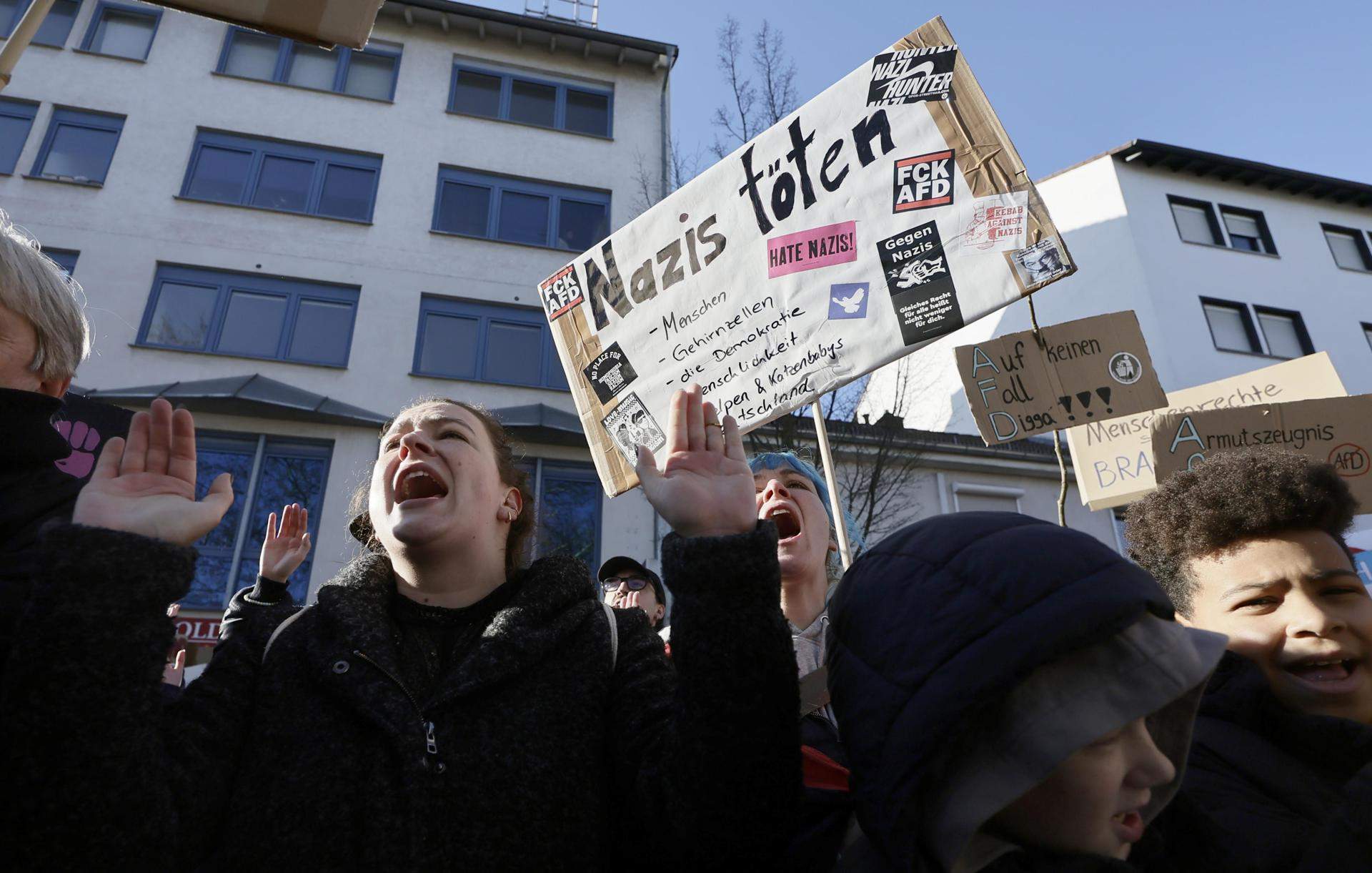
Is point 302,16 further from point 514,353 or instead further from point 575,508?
point 514,353

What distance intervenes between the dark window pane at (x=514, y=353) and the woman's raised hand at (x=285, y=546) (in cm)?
880

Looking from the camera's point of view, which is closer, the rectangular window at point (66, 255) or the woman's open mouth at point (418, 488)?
the woman's open mouth at point (418, 488)

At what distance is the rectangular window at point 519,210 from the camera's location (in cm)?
1266

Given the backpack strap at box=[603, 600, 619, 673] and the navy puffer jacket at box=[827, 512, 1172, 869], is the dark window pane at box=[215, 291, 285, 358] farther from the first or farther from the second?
the navy puffer jacket at box=[827, 512, 1172, 869]

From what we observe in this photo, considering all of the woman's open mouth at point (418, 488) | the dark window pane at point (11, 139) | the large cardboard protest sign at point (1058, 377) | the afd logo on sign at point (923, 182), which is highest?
the dark window pane at point (11, 139)

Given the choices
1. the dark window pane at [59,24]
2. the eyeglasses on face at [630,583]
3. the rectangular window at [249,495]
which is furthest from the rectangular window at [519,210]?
the eyeglasses on face at [630,583]

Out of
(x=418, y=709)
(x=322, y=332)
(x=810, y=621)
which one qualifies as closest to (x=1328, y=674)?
(x=810, y=621)

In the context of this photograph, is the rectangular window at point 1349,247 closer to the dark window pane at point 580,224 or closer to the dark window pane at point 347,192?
the dark window pane at point 580,224

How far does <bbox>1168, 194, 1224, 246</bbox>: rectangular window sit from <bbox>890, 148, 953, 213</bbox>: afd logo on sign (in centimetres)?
1695

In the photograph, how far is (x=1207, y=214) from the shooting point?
679 inches

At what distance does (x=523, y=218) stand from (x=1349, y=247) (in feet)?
61.8

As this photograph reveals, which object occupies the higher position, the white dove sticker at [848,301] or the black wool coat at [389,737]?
the white dove sticker at [848,301]

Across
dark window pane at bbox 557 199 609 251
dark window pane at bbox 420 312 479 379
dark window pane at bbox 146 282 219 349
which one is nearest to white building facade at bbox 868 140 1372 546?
dark window pane at bbox 557 199 609 251

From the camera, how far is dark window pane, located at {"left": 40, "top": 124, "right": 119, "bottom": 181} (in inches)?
454
